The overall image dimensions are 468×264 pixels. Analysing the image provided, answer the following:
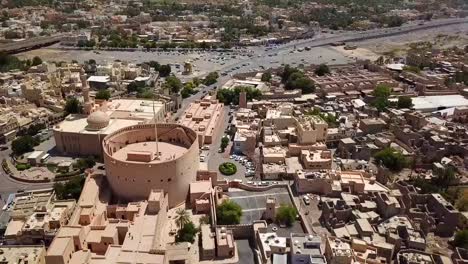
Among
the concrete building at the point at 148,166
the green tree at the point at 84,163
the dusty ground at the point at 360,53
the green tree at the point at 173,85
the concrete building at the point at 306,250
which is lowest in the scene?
the green tree at the point at 84,163

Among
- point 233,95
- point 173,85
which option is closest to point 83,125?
point 173,85

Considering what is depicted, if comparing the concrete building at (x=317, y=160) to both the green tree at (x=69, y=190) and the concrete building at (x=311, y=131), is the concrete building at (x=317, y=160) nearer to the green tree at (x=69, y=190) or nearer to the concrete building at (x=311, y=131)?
the concrete building at (x=311, y=131)

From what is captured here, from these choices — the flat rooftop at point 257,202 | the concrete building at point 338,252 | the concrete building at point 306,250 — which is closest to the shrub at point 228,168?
the flat rooftop at point 257,202

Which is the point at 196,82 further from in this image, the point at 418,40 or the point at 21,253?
the point at 418,40

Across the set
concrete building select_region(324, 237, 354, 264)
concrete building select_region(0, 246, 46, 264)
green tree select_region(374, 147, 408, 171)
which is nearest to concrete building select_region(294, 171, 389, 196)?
green tree select_region(374, 147, 408, 171)

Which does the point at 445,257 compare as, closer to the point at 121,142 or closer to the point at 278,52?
the point at 121,142

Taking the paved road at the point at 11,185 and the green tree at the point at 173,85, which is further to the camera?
the green tree at the point at 173,85

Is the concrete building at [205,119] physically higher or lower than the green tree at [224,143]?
higher

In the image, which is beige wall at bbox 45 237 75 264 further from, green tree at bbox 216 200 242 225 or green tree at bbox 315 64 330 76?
green tree at bbox 315 64 330 76
